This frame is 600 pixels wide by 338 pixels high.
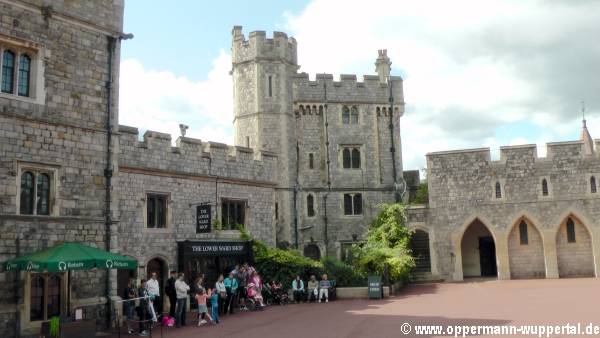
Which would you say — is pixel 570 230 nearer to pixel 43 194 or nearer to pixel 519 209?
pixel 519 209

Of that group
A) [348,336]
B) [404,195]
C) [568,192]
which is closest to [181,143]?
[348,336]

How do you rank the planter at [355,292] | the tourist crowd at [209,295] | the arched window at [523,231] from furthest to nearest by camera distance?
the arched window at [523,231], the planter at [355,292], the tourist crowd at [209,295]

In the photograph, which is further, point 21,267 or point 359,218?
point 359,218

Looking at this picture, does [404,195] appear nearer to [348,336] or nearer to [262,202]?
[262,202]

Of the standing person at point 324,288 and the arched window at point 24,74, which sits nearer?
the arched window at point 24,74

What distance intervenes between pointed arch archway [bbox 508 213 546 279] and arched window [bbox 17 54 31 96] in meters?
22.1

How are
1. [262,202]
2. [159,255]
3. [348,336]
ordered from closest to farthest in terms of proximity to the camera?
[348,336] < [159,255] < [262,202]

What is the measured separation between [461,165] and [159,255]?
16.1 meters

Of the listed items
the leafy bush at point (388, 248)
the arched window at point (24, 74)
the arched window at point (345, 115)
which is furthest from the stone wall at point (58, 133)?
the arched window at point (345, 115)

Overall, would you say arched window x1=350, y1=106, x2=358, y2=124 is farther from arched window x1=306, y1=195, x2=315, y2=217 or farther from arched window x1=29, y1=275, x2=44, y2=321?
arched window x1=29, y1=275, x2=44, y2=321

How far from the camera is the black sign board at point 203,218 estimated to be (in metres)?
18.1

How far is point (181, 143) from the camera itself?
1944 centimetres

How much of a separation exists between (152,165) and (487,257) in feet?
60.8

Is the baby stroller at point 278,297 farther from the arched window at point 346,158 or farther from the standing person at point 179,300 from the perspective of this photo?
the arched window at point 346,158
